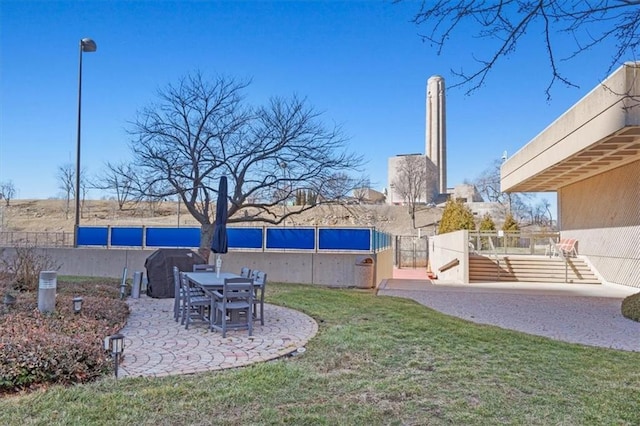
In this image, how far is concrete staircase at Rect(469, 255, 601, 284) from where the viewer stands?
1639 centimetres

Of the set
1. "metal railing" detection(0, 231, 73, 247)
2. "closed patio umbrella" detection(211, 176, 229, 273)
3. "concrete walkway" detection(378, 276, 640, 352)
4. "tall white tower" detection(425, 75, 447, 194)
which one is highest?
"tall white tower" detection(425, 75, 447, 194)

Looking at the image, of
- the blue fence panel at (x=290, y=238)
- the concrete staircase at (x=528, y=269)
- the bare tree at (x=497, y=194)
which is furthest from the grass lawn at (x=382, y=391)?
the bare tree at (x=497, y=194)

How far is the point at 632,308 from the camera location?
335 inches

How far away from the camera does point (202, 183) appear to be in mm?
14508

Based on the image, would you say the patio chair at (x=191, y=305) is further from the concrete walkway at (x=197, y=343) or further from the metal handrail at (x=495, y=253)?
the metal handrail at (x=495, y=253)

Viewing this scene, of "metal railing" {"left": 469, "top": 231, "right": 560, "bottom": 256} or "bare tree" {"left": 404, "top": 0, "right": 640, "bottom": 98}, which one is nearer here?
"bare tree" {"left": 404, "top": 0, "right": 640, "bottom": 98}

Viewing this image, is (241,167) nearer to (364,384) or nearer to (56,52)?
(56,52)

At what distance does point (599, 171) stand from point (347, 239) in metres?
10.2

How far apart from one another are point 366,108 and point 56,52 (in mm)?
12163

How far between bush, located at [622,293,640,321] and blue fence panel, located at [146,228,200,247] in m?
13.4

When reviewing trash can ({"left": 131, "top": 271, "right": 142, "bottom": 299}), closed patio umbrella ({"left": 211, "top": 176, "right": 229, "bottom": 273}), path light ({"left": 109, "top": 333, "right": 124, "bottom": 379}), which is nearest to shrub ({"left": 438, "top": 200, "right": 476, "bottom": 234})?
closed patio umbrella ({"left": 211, "top": 176, "right": 229, "bottom": 273})

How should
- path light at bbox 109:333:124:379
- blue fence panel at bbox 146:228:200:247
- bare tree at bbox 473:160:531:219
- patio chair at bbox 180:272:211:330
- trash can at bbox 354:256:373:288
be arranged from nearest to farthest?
path light at bbox 109:333:124:379
patio chair at bbox 180:272:211:330
trash can at bbox 354:256:373:288
blue fence panel at bbox 146:228:200:247
bare tree at bbox 473:160:531:219

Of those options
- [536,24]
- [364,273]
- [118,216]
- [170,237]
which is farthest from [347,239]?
[118,216]

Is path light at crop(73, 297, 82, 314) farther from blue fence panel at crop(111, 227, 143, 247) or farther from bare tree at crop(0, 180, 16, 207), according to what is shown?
bare tree at crop(0, 180, 16, 207)
